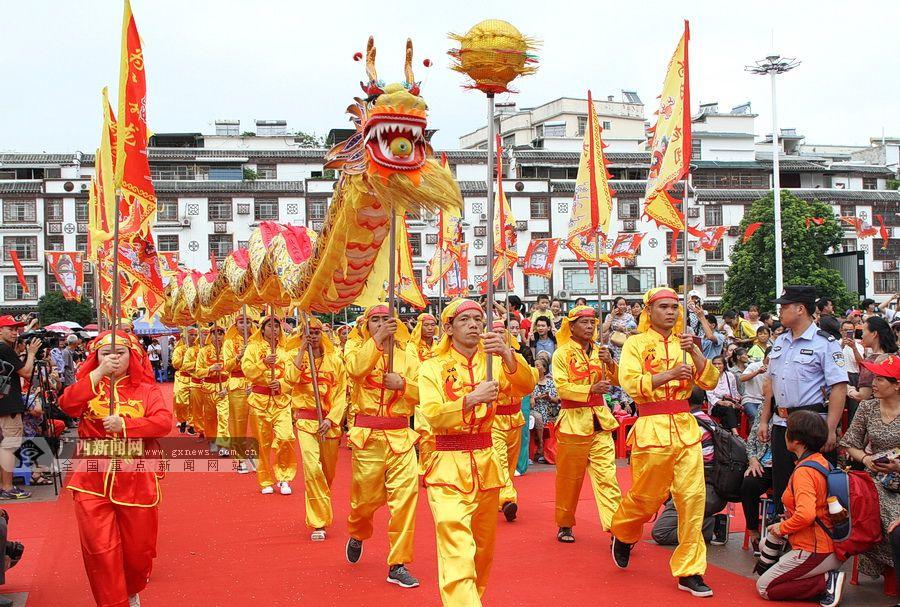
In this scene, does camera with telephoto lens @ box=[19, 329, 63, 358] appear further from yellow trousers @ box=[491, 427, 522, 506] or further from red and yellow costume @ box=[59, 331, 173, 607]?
yellow trousers @ box=[491, 427, 522, 506]

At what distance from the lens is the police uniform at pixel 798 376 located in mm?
5883

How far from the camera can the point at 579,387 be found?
288 inches

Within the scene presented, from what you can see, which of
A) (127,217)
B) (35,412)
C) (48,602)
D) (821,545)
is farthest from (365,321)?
(35,412)

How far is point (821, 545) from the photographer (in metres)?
5.39

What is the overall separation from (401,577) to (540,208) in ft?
126

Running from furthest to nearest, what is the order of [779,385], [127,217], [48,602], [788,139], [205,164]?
1. [788,139]
2. [205,164]
3. [127,217]
4. [779,385]
5. [48,602]

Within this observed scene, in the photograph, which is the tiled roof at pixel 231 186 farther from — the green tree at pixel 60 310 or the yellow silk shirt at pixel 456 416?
the yellow silk shirt at pixel 456 416

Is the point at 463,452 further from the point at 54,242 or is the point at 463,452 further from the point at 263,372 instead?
the point at 54,242

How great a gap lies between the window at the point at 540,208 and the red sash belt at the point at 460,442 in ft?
128

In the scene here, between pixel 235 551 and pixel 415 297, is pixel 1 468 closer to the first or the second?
pixel 235 551

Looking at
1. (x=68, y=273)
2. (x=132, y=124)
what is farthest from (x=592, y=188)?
(x=68, y=273)

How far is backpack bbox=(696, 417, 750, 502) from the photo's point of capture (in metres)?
6.76

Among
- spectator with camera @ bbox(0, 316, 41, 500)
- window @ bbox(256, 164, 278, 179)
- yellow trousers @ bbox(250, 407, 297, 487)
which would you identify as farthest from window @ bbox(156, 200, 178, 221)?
yellow trousers @ bbox(250, 407, 297, 487)

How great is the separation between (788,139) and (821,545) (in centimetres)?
5365
